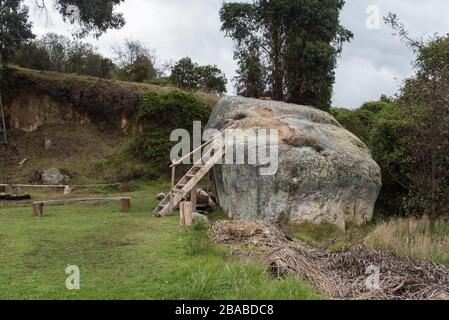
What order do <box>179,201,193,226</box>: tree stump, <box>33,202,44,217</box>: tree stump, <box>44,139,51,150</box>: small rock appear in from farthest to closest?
<box>44,139,51,150</box>: small rock < <box>33,202,44,217</box>: tree stump < <box>179,201,193,226</box>: tree stump

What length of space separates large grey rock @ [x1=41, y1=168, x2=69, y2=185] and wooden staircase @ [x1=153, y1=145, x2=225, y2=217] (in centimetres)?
989

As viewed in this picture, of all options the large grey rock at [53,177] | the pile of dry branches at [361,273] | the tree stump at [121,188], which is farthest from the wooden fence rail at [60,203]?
the pile of dry branches at [361,273]

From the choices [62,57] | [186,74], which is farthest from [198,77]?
[62,57]

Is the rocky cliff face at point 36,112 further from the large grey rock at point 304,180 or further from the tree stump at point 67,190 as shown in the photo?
the large grey rock at point 304,180

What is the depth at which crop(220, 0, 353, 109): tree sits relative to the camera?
25.3 metres

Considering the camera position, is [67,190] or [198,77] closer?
[67,190]

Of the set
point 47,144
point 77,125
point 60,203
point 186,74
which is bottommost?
point 60,203

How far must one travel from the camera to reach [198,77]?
37.0 metres

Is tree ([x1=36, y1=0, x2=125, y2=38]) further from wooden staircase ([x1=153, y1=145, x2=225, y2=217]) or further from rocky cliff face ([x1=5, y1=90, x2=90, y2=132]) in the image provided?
wooden staircase ([x1=153, y1=145, x2=225, y2=217])

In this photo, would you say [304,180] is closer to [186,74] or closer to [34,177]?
[34,177]

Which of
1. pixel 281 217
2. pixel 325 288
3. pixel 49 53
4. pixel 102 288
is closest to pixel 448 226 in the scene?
pixel 281 217

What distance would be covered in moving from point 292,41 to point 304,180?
45.0 feet

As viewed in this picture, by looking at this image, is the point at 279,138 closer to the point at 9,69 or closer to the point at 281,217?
the point at 281,217

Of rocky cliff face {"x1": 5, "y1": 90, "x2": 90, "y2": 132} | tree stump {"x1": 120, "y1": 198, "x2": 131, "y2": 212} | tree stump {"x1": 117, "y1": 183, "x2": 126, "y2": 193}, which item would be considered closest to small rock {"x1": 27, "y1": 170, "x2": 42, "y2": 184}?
tree stump {"x1": 117, "y1": 183, "x2": 126, "y2": 193}
